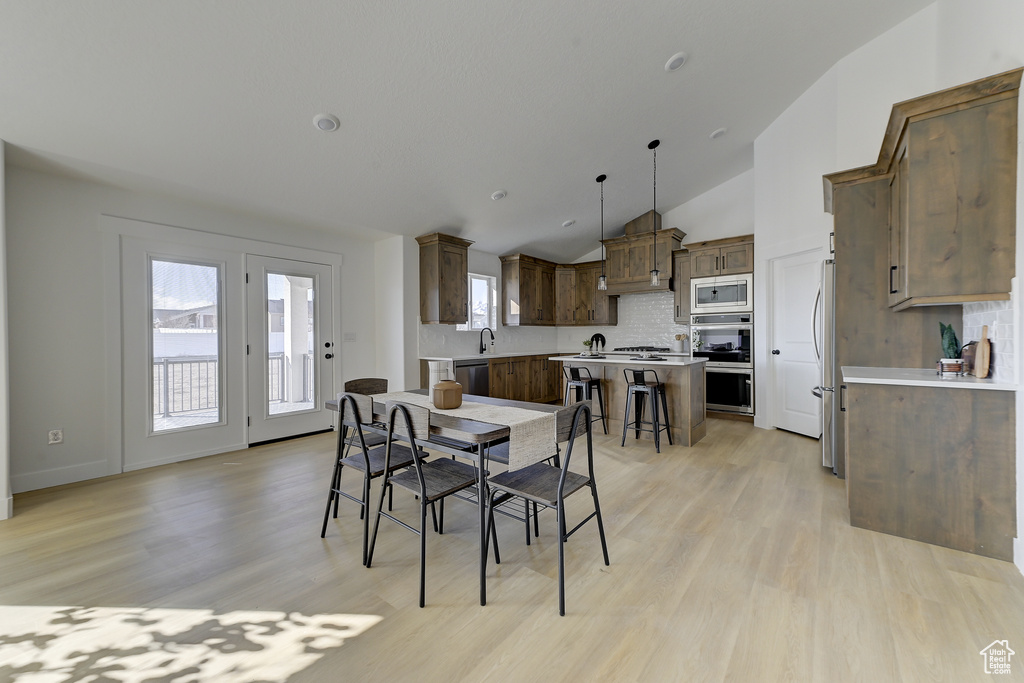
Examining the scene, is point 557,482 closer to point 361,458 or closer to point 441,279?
point 361,458

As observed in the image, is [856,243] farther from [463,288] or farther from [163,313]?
[163,313]

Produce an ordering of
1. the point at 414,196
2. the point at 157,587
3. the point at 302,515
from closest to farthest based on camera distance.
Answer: the point at 157,587
the point at 302,515
the point at 414,196

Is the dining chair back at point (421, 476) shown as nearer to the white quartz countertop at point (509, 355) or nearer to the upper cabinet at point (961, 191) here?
the upper cabinet at point (961, 191)

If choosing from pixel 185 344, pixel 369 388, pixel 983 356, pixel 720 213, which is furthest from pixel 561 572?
pixel 720 213

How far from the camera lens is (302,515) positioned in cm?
276

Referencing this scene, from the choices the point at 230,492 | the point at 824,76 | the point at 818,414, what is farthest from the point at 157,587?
the point at 824,76

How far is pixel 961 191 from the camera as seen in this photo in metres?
2.12

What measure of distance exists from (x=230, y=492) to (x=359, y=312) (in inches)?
107

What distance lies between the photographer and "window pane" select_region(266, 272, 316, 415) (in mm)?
4598

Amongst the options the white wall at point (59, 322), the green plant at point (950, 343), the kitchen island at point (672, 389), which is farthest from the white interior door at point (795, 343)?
the white wall at point (59, 322)

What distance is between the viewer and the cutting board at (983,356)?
223 centimetres

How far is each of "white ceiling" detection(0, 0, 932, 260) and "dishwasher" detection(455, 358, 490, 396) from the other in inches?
81.9

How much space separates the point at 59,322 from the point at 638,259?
6.44 metres

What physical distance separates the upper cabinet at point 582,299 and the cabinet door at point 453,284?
2442 mm
